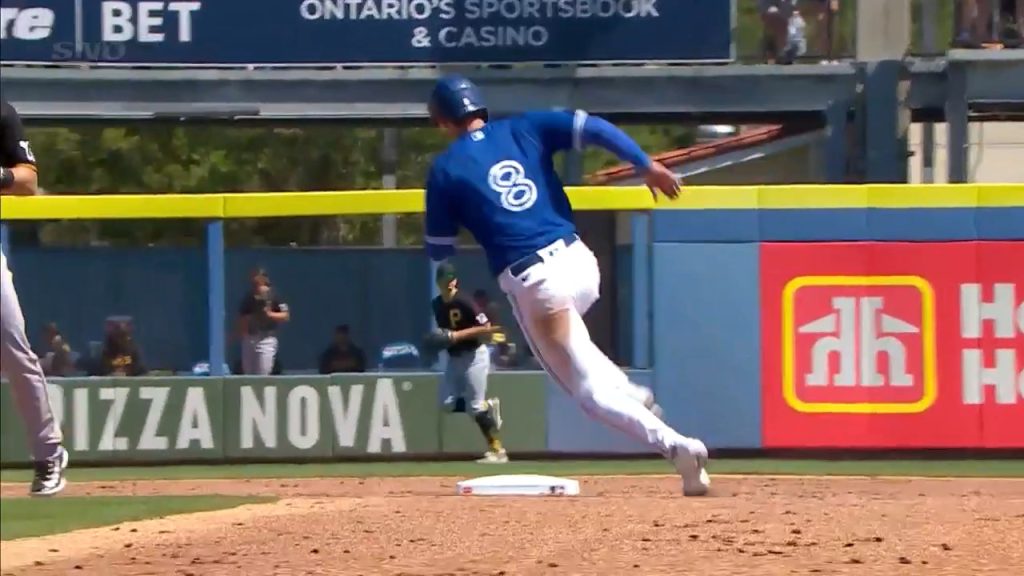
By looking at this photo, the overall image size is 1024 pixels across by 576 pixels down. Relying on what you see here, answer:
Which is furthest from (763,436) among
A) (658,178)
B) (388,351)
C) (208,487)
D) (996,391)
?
(658,178)

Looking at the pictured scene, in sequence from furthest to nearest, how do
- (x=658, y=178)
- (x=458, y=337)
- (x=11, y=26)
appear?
1. (x=11, y=26)
2. (x=458, y=337)
3. (x=658, y=178)

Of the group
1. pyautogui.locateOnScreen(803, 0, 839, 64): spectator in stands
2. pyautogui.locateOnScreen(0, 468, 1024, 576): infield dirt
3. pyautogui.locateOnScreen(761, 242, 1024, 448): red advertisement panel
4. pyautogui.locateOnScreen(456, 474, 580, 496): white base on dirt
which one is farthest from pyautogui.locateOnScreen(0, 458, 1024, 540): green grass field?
pyautogui.locateOnScreen(803, 0, 839, 64): spectator in stands

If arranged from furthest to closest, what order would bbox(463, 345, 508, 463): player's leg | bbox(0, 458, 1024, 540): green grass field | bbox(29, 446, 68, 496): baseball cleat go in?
bbox(463, 345, 508, 463): player's leg, bbox(0, 458, 1024, 540): green grass field, bbox(29, 446, 68, 496): baseball cleat

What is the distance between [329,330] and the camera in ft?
48.1

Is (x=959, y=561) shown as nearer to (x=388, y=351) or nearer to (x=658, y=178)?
(x=658, y=178)

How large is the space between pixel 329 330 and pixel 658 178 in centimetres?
846

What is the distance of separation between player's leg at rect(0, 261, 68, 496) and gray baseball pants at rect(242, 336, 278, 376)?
8.74m

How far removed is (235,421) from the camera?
1440cm

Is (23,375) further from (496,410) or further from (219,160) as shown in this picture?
(219,160)

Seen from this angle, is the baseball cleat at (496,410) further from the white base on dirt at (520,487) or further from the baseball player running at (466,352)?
the white base on dirt at (520,487)

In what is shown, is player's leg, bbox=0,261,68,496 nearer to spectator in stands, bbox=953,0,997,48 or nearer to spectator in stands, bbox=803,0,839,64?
spectator in stands, bbox=803,0,839,64

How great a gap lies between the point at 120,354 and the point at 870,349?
242 inches

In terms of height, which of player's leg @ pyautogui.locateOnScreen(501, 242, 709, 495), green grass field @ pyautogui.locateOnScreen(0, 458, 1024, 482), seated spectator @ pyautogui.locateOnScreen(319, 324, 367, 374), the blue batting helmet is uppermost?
the blue batting helmet

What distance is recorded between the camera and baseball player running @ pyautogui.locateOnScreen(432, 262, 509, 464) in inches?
540
